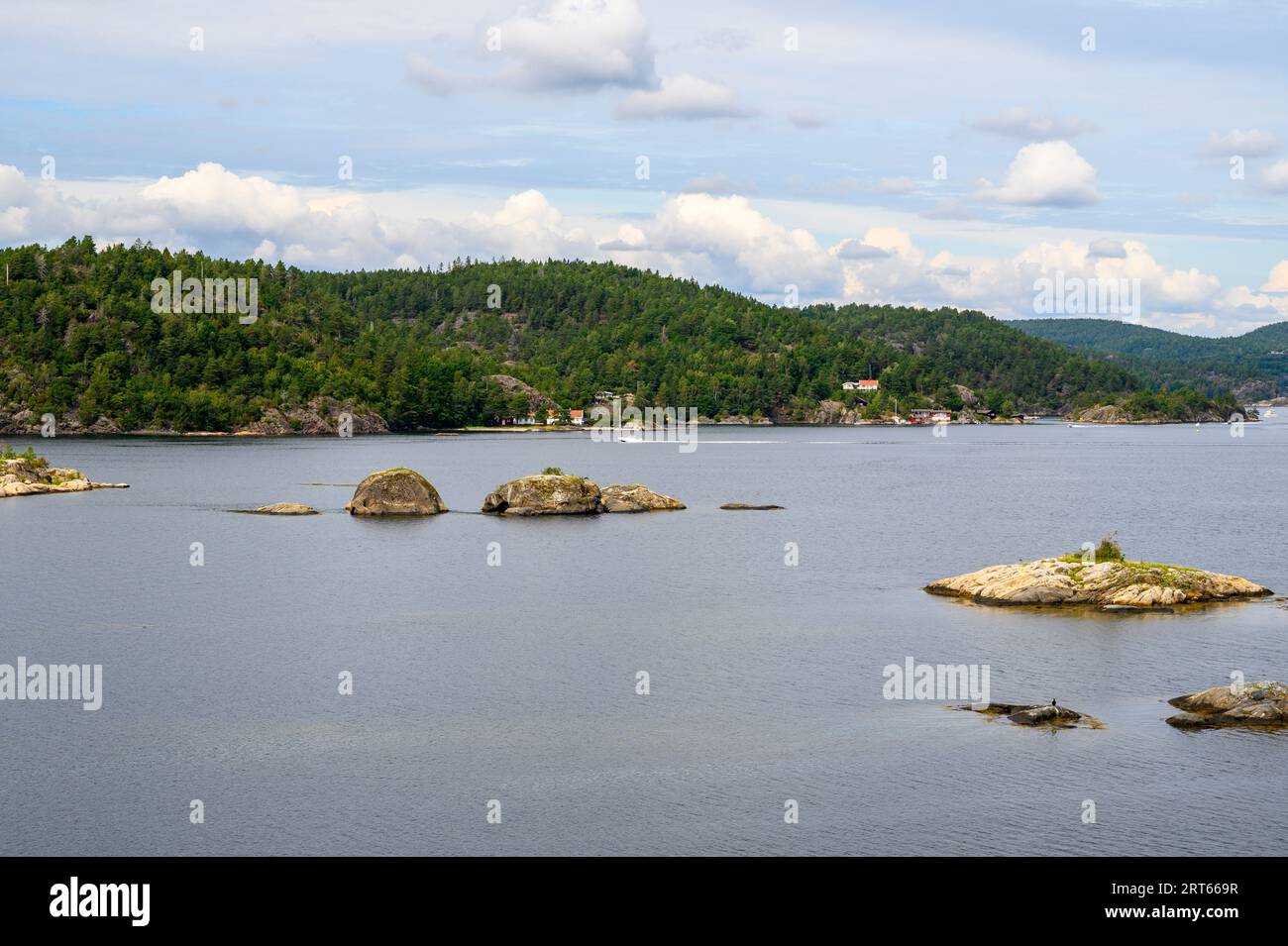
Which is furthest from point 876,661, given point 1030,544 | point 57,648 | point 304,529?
point 304,529

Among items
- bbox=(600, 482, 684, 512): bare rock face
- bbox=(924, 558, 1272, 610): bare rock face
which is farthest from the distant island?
bbox=(600, 482, 684, 512): bare rock face

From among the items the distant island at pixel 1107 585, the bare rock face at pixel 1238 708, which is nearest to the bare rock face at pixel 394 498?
the distant island at pixel 1107 585

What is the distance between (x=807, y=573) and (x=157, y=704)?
39550 mm

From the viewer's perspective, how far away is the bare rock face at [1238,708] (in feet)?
122

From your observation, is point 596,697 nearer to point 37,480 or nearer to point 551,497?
point 551,497

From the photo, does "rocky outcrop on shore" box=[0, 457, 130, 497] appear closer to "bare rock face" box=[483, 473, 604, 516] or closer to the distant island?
"bare rock face" box=[483, 473, 604, 516]

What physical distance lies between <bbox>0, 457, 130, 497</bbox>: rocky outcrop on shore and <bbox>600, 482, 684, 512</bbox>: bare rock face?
55.3 metres

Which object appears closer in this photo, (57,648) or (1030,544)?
(57,648)

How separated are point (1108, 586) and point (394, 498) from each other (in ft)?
184

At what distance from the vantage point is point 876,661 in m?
47.1

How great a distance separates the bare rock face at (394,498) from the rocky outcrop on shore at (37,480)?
40.6 meters

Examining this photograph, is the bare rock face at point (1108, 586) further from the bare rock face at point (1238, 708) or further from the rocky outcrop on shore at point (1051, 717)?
the rocky outcrop on shore at point (1051, 717)

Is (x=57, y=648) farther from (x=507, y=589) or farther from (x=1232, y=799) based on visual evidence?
(x=1232, y=799)

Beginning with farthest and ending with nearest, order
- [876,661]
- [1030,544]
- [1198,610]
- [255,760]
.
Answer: [1030,544], [1198,610], [876,661], [255,760]
